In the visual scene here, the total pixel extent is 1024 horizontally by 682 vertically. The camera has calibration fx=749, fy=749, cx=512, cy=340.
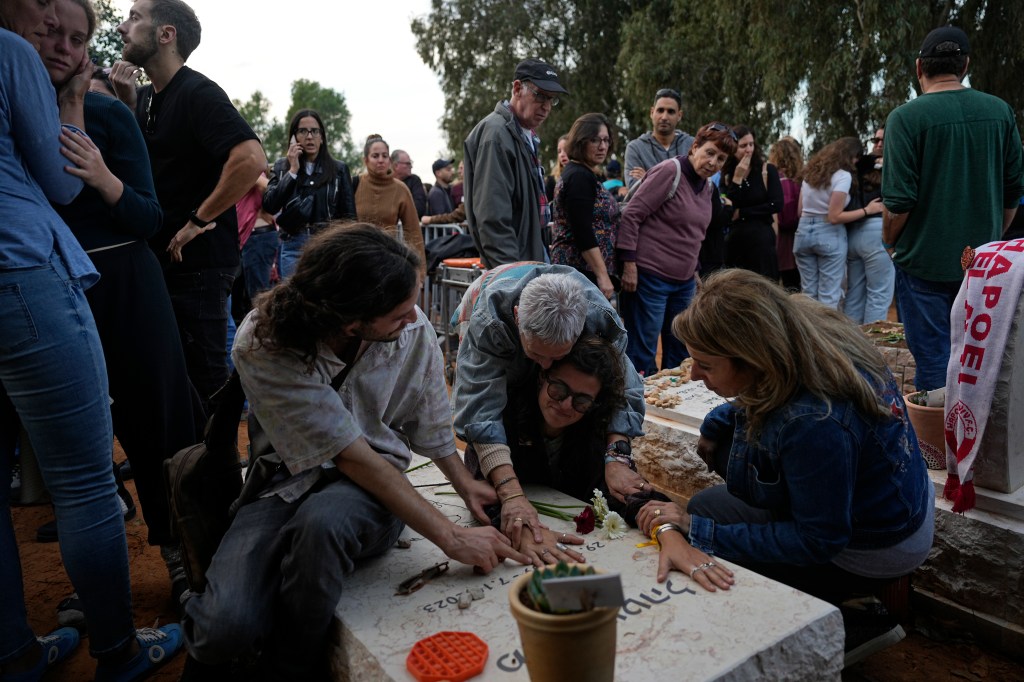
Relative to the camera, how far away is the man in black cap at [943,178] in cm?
345

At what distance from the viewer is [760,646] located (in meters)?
1.84

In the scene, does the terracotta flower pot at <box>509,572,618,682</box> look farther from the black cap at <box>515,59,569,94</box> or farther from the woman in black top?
the woman in black top

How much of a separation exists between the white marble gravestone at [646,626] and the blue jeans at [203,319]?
142 centimetres

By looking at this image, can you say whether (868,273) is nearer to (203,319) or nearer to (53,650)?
(203,319)

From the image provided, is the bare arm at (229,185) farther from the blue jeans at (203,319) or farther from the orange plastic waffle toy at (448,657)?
the orange plastic waffle toy at (448,657)

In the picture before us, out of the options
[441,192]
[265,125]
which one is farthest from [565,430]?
[265,125]

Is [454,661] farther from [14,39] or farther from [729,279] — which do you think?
[14,39]

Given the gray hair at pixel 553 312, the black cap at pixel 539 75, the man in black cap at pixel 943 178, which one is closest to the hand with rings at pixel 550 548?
the gray hair at pixel 553 312

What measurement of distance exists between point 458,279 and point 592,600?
18.4ft

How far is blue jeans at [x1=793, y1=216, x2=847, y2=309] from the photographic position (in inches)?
255

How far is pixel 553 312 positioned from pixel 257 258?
4.54 meters

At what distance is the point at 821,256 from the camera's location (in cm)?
659

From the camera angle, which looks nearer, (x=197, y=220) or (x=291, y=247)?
(x=197, y=220)

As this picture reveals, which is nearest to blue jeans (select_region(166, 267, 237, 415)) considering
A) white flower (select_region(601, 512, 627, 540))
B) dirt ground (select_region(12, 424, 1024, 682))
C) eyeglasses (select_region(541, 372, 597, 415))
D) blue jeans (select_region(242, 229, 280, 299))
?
dirt ground (select_region(12, 424, 1024, 682))
